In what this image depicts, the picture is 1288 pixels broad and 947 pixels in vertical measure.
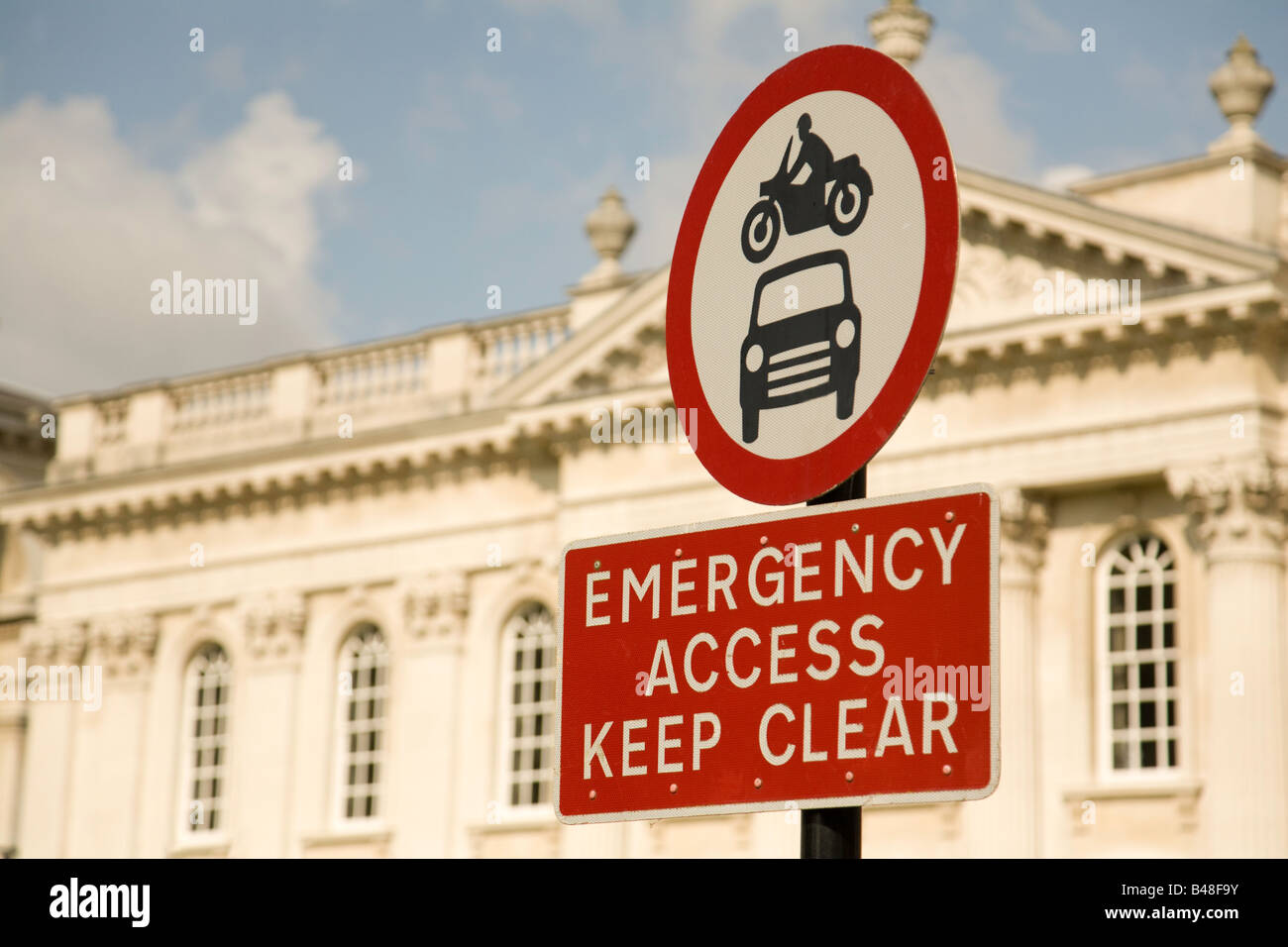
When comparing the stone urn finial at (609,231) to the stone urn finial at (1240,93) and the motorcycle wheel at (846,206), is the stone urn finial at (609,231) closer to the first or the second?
the stone urn finial at (1240,93)

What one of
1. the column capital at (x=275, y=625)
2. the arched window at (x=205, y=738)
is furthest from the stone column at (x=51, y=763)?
the column capital at (x=275, y=625)

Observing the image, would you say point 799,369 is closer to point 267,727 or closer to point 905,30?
point 905,30

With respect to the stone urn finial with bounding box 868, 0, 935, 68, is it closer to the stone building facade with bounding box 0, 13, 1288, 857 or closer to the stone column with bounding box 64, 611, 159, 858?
the stone building facade with bounding box 0, 13, 1288, 857

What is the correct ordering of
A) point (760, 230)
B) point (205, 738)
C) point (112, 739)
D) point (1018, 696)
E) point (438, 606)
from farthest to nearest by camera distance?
point (112, 739), point (205, 738), point (438, 606), point (1018, 696), point (760, 230)

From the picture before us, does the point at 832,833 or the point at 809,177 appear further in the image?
the point at 809,177

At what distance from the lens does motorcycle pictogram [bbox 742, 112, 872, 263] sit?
11.8 feet

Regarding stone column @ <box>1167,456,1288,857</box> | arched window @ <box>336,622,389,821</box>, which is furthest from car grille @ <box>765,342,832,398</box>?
arched window @ <box>336,622,389,821</box>

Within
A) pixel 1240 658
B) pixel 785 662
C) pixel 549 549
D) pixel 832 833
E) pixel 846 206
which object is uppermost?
pixel 549 549

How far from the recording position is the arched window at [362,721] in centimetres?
3078

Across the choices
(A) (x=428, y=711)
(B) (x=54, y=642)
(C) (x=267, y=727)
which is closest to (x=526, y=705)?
(A) (x=428, y=711)

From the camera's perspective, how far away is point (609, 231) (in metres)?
30.2

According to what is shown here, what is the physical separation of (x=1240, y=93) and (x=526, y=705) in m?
12.2

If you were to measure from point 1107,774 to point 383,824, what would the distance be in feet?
34.3

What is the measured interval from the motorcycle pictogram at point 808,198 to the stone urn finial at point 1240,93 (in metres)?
22.0
